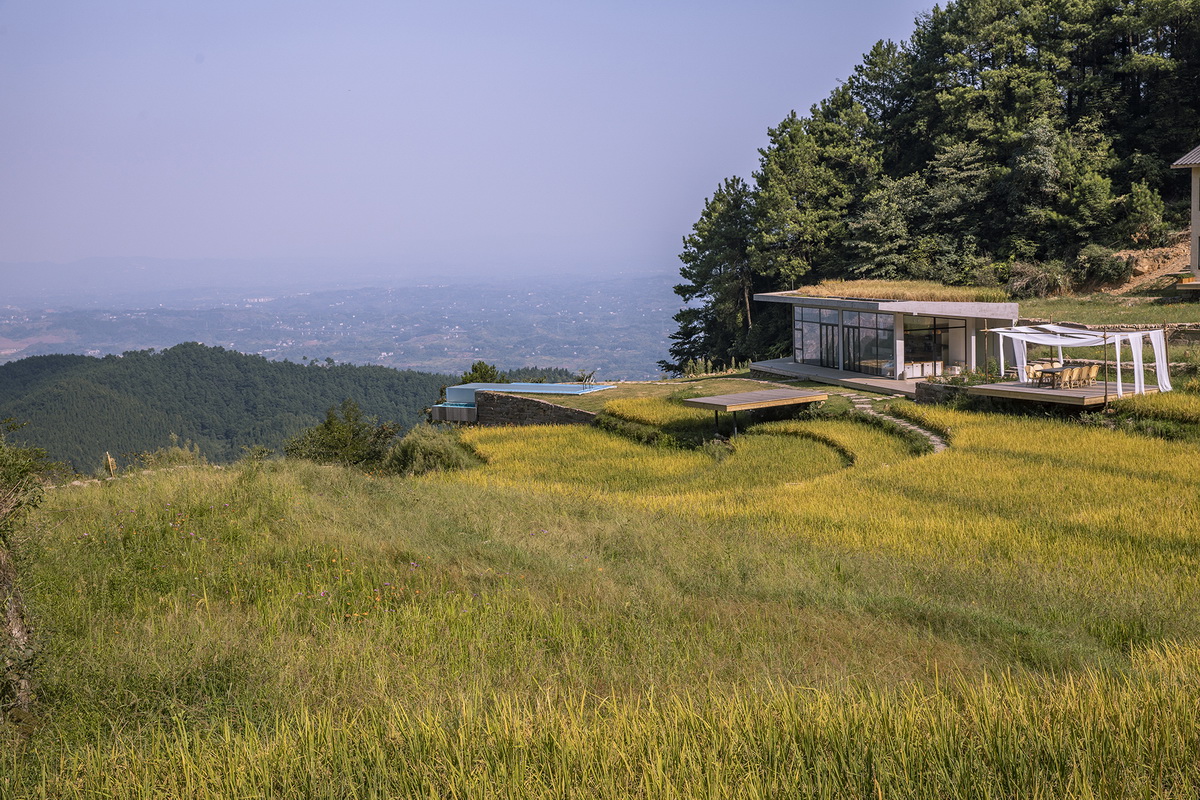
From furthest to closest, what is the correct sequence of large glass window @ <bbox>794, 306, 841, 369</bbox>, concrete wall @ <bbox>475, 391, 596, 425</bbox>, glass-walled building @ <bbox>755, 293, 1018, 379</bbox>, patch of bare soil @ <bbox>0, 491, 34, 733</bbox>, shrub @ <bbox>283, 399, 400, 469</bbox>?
large glass window @ <bbox>794, 306, 841, 369</bbox>
shrub @ <bbox>283, 399, 400, 469</bbox>
concrete wall @ <bbox>475, 391, 596, 425</bbox>
glass-walled building @ <bbox>755, 293, 1018, 379</bbox>
patch of bare soil @ <bbox>0, 491, 34, 733</bbox>

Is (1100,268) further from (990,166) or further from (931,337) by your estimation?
(931,337)

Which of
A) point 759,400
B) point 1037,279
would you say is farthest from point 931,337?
point 1037,279

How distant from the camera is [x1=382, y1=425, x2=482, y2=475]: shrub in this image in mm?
20266

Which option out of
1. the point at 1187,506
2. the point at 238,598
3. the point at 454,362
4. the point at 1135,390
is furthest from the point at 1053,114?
the point at 454,362

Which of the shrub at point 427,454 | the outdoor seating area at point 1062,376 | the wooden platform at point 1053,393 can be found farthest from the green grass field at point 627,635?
the shrub at point 427,454

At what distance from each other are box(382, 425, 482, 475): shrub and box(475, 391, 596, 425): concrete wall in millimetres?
3578

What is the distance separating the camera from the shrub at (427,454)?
2027 centimetres

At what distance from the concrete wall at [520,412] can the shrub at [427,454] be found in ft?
11.7

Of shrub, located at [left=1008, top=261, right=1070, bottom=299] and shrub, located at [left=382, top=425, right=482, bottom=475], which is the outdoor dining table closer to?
shrub, located at [left=382, top=425, right=482, bottom=475]

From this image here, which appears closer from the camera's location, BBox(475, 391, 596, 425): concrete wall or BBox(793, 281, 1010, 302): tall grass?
BBox(793, 281, 1010, 302): tall grass

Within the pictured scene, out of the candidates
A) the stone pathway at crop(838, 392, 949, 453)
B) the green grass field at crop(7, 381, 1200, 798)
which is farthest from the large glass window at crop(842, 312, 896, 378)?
the green grass field at crop(7, 381, 1200, 798)

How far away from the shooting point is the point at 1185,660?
4789 mm

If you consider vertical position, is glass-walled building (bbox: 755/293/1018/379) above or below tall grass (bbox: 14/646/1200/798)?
above

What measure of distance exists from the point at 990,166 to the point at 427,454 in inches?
1078
